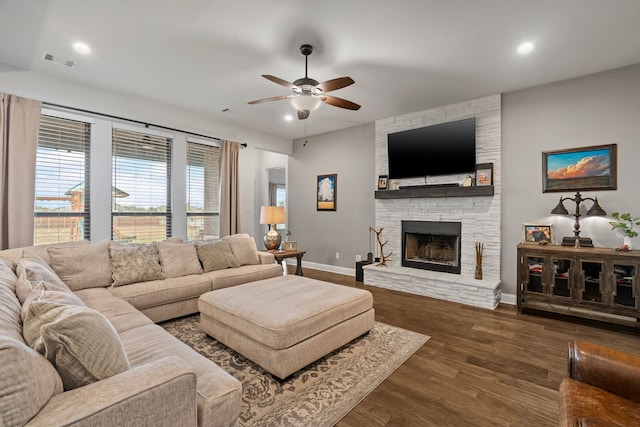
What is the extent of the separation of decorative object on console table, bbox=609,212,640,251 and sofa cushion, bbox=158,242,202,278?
4.59m

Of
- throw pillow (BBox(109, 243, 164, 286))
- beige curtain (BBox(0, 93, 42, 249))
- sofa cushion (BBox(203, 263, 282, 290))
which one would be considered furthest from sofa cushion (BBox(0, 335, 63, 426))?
beige curtain (BBox(0, 93, 42, 249))

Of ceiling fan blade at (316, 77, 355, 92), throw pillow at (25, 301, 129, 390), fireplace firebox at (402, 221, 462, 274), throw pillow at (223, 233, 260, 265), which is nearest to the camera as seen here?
throw pillow at (25, 301, 129, 390)

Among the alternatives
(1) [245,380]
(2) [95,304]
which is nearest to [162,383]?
(1) [245,380]

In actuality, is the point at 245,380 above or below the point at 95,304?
below

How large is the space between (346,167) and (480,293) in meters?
3.05

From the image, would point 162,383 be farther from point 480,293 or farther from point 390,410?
point 480,293

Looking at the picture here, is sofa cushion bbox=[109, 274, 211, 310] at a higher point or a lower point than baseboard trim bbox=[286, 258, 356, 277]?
higher

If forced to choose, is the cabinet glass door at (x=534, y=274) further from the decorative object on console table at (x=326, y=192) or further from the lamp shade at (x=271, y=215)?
the lamp shade at (x=271, y=215)

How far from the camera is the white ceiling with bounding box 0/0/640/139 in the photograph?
7.32ft

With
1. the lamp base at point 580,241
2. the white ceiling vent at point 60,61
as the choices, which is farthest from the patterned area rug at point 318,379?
the white ceiling vent at point 60,61

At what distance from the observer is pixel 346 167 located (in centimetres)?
548

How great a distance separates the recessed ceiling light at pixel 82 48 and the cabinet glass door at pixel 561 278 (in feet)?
17.4

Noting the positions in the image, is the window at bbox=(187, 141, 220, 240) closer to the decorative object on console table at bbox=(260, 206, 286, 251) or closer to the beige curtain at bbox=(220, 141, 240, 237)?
the beige curtain at bbox=(220, 141, 240, 237)

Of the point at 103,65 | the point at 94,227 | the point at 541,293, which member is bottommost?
the point at 541,293
